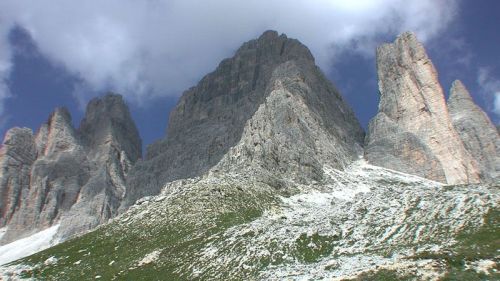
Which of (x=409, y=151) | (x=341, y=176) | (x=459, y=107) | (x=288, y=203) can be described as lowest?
(x=288, y=203)

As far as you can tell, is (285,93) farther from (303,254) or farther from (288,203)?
(303,254)

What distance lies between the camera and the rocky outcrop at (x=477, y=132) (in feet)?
579

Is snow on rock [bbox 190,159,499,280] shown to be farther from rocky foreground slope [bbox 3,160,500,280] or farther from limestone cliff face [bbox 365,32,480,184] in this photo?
limestone cliff face [bbox 365,32,480,184]

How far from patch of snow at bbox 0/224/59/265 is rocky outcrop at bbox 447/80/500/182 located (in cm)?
14138

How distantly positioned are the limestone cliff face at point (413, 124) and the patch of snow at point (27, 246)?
354ft

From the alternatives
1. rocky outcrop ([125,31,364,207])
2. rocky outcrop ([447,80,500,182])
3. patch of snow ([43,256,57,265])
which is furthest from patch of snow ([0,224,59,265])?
rocky outcrop ([447,80,500,182])

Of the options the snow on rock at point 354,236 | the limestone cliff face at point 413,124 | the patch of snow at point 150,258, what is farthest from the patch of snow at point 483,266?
the limestone cliff face at point 413,124

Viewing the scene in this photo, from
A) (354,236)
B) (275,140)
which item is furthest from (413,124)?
(354,236)

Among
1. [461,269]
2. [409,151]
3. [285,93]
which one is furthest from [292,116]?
[461,269]

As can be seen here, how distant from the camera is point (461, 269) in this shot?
1371 inches

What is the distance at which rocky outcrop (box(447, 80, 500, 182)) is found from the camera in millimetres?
176375

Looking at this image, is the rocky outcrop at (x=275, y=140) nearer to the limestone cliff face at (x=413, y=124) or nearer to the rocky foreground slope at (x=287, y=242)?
the limestone cliff face at (x=413, y=124)

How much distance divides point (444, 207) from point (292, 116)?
8980 centimetres

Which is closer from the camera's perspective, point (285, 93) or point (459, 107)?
point (285, 93)
